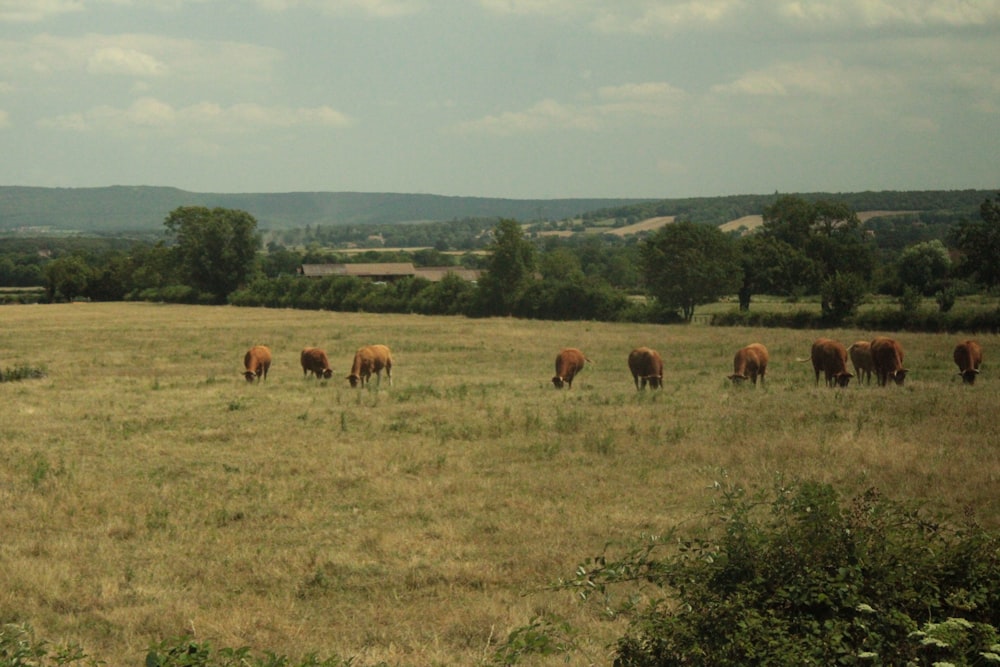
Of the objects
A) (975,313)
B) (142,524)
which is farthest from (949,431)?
(975,313)

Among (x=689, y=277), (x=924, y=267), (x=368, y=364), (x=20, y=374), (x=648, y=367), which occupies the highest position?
(x=924, y=267)

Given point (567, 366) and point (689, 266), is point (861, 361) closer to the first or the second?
point (567, 366)

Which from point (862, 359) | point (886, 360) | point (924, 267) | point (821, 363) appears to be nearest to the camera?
point (886, 360)

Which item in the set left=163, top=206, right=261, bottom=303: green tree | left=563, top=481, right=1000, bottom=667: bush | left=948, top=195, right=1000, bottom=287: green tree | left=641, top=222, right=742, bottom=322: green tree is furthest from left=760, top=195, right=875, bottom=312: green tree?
left=563, top=481, right=1000, bottom=667: bush

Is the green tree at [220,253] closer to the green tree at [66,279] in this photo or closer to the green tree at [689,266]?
the green tree at [66,279]

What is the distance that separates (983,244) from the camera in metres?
53.8

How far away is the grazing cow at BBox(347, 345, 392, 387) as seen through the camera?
28.2 m

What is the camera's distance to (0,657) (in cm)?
541

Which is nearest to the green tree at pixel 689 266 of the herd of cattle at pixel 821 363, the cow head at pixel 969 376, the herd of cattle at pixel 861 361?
the herd of cattle at pixel 821 363

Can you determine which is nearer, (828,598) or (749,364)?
(828,598)

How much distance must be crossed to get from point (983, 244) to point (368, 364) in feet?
129

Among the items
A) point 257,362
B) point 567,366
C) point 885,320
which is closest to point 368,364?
point 257,362

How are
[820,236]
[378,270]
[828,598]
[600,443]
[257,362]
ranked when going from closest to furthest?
[828,598] → [600,443] → [257,362] → [820,236] → [378,270]

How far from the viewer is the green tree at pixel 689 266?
212ft
